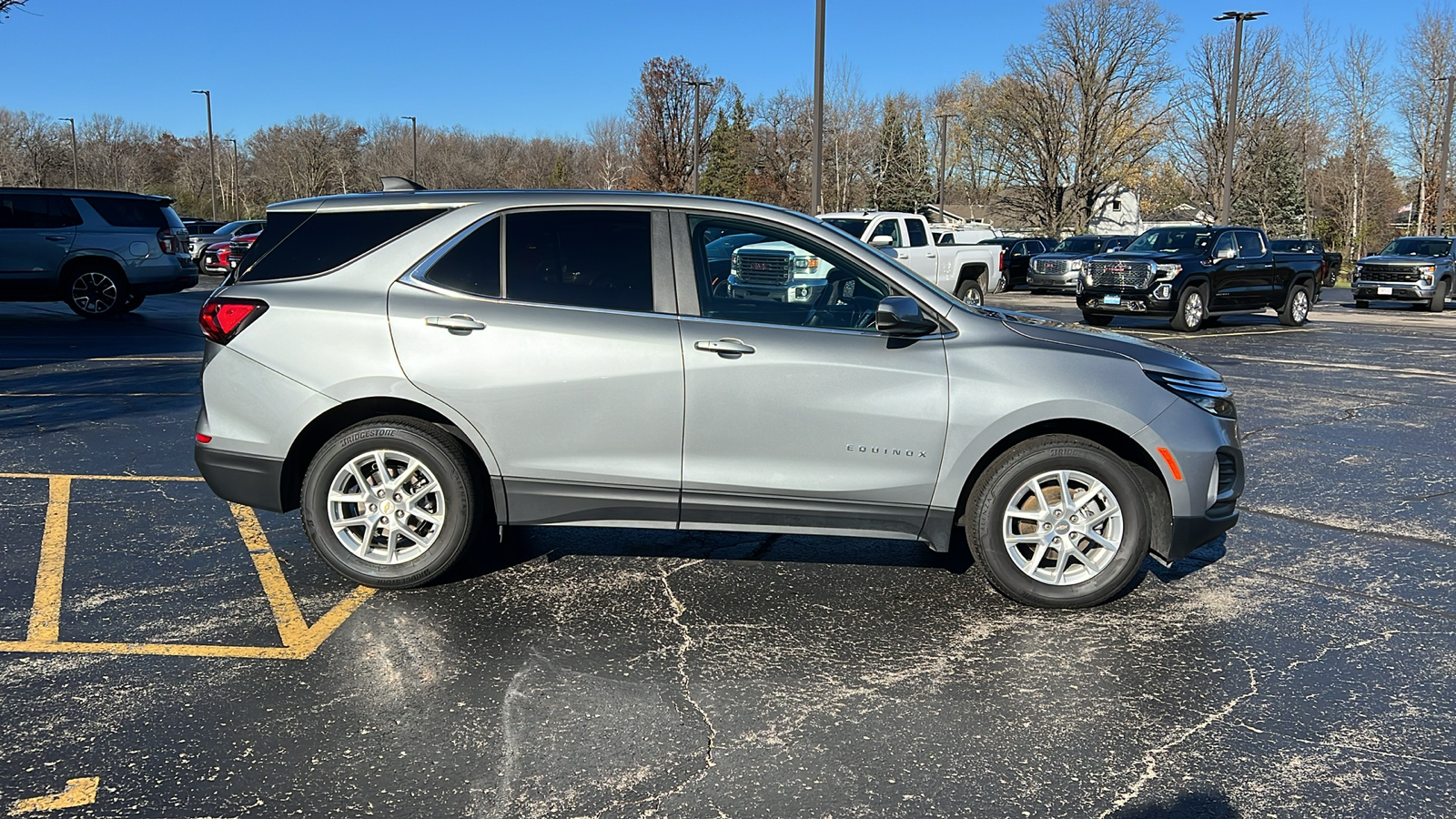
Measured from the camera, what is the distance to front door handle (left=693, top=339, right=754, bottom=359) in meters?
4.73

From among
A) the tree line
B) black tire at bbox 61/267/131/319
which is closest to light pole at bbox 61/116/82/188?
the tree line

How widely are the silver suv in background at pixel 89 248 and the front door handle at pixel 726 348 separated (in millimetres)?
15061

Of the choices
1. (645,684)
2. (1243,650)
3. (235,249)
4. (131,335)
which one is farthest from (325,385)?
(235,249)

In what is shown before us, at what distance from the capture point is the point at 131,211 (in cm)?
1692

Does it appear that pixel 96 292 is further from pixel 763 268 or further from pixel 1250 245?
pixel 1250 245

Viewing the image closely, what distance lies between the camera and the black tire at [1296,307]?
68.3 ft

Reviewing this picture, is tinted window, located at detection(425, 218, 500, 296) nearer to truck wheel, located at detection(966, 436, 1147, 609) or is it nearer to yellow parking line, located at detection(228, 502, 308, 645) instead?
yellow parking line, located at detection(228, 502, 308, 645)

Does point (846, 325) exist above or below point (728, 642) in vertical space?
above

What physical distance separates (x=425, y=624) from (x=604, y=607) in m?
0.76

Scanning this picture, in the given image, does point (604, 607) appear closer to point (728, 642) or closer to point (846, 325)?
point (728, 642)

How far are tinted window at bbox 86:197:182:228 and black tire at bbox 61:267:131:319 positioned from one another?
0.78 m

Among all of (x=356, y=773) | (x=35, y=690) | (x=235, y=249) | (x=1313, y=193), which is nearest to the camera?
(x=356, y=773)

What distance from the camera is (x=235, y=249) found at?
3177 centimetres

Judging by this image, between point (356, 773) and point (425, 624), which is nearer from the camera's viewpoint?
point (356, 773)
